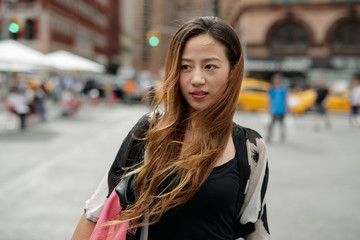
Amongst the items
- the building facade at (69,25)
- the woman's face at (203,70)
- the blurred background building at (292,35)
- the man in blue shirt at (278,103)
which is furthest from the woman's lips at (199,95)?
the blurred background building at (292,35)

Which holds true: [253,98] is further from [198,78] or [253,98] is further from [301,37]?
[198,78]

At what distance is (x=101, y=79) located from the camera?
1232 inches

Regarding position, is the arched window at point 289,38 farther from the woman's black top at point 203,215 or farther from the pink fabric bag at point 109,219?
the pink fabric bag at point 109,219

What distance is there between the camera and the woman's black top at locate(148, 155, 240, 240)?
1539 mm

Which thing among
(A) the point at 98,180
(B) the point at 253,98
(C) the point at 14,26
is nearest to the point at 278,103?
(A) the point at 98,180

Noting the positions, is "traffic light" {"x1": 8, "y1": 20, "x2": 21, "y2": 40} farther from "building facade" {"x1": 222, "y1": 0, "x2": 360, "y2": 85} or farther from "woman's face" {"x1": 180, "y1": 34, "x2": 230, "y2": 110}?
"building facade" {"x1": 222, "y1": 0, "x2": 360, "y2": 85}

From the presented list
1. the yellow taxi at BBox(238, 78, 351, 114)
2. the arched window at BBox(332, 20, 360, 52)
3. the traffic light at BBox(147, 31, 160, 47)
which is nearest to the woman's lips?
the traffic light at BBox(147, 31, 160, 47)

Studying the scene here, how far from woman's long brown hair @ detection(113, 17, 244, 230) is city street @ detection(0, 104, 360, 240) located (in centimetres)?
314

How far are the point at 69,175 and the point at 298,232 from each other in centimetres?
428

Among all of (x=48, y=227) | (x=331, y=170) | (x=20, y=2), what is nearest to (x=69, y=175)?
(x=48, y=227)

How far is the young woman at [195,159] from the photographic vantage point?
1540mm

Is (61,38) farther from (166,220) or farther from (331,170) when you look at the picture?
(166,220)

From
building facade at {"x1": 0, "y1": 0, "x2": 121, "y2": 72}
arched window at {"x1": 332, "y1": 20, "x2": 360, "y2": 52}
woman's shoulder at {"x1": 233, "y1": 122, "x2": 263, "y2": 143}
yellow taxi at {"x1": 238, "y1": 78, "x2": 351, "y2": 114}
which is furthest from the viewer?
building facade at {"x1": 0, "y1": 0, "x2": 121, "y2": 72}

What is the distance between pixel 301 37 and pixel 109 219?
39.4 metres
